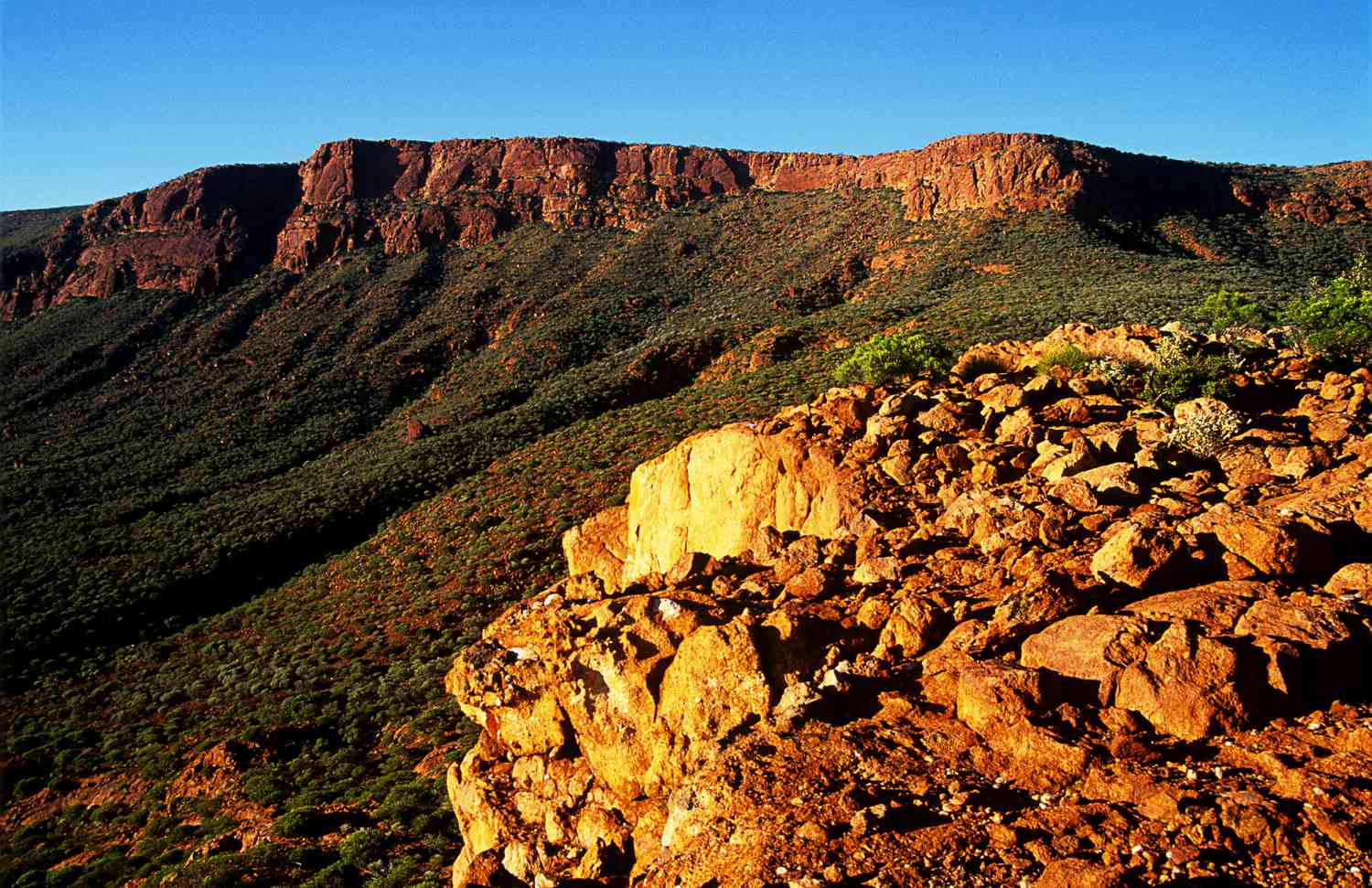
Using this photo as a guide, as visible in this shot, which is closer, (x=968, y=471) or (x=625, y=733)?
(x=625, y=733)

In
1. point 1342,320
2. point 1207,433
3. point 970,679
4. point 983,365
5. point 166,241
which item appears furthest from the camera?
point 166,241

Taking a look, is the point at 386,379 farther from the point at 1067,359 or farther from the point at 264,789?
the point at 1067,359

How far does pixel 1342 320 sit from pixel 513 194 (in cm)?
8558

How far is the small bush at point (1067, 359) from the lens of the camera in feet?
50.9

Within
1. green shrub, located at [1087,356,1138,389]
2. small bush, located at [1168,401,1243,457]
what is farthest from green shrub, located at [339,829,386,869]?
green shrub, located at [1087,356,1138,389]

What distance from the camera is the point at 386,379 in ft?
203

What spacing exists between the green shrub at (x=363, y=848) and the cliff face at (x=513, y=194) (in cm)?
7121

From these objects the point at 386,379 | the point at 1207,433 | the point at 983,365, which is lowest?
the point at 386,379

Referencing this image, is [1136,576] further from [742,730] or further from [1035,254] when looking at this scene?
[1035,254]

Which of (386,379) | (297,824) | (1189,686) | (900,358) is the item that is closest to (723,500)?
(1189,686)

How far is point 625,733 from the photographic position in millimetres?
7383

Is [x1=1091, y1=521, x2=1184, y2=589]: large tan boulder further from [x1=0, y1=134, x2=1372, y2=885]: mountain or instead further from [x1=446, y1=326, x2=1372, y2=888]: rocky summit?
[x1=0, y1=134, x2=1372, y2=885]: mountain

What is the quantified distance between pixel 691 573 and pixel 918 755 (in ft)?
14.3

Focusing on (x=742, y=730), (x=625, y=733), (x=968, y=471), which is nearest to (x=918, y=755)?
(x=742, y=730)
